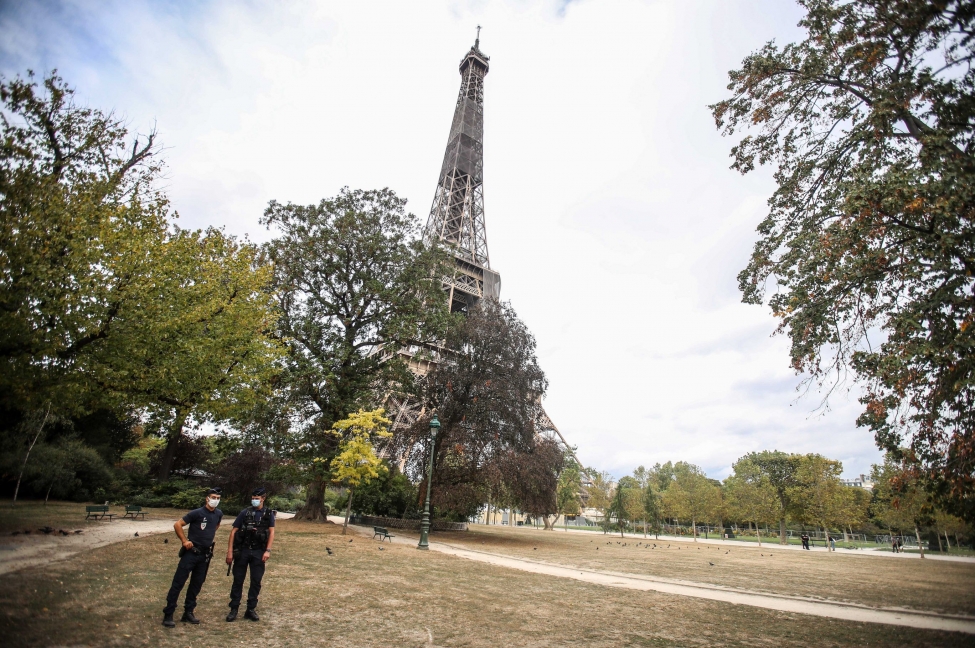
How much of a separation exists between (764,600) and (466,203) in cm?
5017

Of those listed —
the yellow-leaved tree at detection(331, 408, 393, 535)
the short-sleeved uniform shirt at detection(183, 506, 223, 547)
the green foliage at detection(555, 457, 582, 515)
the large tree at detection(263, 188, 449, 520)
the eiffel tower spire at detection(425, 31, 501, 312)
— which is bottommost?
the green foliage at detection(555, 457, 582, 515)

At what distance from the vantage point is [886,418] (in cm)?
792

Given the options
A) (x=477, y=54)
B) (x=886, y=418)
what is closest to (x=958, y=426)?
(x=886, y=418)

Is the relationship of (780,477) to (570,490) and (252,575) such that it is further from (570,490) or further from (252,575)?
(252,575)

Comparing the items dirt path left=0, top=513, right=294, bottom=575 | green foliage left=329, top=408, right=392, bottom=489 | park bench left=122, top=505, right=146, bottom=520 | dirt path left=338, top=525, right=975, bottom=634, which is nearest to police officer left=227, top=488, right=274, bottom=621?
dirt path left=0, top=513, right=294, bottom=575

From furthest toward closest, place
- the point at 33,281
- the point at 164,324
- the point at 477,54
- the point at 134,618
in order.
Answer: the point at 477,54
the point at 164,324
the point at 33,281
the point at 134,618

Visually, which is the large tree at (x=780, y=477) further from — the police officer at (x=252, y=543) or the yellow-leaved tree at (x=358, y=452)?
the police officer at (x=252, y=543)

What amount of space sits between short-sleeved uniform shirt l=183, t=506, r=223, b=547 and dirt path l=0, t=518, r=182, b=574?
372 centimetres

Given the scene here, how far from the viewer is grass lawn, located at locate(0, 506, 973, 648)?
17.4 feet

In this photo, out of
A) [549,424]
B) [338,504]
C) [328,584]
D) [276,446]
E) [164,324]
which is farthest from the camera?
[549,424]

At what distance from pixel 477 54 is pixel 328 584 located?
245 ft

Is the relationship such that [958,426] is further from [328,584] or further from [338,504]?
[338,504]

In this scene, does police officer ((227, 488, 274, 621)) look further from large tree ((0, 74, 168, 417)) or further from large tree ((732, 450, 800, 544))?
large tree ((732, 450, 800, 544))

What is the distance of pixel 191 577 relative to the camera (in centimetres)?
578
